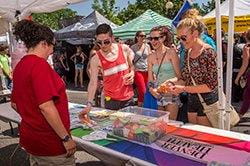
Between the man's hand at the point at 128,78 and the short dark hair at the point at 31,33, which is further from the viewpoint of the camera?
the man's hand at the point at 128,78

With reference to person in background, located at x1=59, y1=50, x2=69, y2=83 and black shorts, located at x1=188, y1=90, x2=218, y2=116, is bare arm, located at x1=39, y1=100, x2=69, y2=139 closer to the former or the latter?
black shorts, located at x1=188, y1=90, x2=218, y2=116

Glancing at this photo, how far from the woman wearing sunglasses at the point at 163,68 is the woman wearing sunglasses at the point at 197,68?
303 mm

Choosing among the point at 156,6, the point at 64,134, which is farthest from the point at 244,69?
the point at 156,6

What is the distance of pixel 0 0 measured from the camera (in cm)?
512

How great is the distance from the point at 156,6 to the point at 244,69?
32398mm

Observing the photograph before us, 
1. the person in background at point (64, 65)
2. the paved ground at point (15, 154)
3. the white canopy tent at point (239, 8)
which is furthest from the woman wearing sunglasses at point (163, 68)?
the person in background at point (64, 65)

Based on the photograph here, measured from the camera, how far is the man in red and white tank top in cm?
326

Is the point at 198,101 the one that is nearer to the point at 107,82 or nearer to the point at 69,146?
the point at 107,82

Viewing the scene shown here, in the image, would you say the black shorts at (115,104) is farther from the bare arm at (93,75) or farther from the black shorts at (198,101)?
the black shorts at (198,101)

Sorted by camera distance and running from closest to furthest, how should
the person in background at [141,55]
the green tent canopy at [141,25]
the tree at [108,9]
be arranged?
the person in background at [141,55], the green tent canopy at [141,25], the tree at [108,9]

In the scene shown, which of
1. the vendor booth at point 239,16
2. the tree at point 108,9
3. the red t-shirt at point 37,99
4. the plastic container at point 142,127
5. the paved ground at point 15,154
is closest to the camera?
the red t-shirt at point 37,99

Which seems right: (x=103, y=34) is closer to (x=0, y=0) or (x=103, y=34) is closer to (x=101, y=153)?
(x=101, y=153)

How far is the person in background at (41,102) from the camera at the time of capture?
203 cm

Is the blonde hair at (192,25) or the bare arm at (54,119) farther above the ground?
the blonde hair at (192,25)
